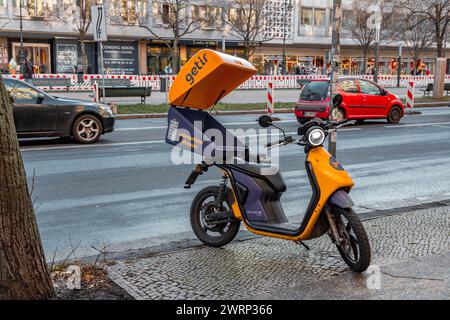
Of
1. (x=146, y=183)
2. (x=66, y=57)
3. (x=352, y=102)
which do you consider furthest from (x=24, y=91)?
(x=66, y=57)

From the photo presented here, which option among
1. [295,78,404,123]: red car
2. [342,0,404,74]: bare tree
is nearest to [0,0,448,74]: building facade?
[342,0,404,74]: bare tree

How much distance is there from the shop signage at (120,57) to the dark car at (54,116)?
39.5 m

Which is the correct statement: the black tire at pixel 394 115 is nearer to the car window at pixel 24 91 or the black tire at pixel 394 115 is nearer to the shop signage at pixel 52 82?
the car window at pixel 24 91

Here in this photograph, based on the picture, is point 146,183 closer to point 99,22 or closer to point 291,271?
point 291,271

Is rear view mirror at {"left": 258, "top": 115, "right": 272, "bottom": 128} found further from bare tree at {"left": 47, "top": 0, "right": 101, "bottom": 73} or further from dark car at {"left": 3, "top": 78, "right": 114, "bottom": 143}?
bare tree at {"left": 47, "top": 0, "right": 101, "bottom": 73}

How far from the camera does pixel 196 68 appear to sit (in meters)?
5.04

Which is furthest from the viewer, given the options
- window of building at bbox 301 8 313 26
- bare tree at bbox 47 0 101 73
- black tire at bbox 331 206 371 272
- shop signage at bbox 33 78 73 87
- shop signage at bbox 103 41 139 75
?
window of building at bbox 301 8 313 26

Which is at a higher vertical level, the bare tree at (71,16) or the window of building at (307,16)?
the window of building at (307,16)

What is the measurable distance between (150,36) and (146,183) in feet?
150

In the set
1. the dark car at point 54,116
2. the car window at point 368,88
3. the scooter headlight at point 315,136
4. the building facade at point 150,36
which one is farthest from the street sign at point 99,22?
the building facade at point 150,36

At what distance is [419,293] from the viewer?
3.98 meters

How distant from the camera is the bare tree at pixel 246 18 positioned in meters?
50.3

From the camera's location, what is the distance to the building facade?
46438 mm

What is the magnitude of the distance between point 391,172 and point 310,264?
532 centimetres
